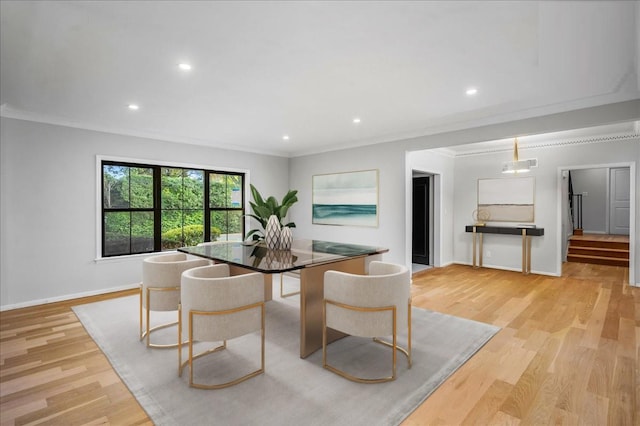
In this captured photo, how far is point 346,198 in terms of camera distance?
20.2 ft

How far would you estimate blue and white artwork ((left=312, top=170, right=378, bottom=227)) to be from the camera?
18.9ft

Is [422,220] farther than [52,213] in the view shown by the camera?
Yes

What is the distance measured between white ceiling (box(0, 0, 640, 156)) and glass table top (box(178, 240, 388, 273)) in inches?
64.9

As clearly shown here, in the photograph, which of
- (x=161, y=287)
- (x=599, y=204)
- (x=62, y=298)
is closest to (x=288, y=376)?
(x=161, y=287)

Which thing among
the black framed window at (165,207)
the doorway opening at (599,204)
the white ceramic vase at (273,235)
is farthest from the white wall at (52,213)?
the doorway opening at (599,204)

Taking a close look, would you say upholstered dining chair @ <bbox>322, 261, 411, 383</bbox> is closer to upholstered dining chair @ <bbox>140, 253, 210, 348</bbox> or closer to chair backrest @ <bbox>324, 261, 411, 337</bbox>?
chair backrest @ <bbox>324, 261, 411, 337</bbox>

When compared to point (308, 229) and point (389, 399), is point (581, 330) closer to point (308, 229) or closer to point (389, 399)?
point (389, 399)

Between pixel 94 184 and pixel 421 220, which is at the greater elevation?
pixel 94 184

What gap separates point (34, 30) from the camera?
2172 mm

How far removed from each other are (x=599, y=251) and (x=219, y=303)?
8.42 m

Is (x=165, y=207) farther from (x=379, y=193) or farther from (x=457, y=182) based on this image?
(x=457, y=182)

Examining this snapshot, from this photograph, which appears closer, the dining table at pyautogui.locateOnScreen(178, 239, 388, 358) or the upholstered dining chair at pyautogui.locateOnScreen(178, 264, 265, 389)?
the upholstered dining chair at pyautogui.locateOnScreen(178, 264, 265, 389)

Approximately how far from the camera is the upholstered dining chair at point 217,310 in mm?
2244

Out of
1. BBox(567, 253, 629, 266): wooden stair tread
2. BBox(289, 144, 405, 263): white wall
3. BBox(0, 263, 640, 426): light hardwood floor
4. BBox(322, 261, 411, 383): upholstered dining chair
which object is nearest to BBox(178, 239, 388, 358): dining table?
BBox(322, 261, 411, 383): upholstered dining chair
